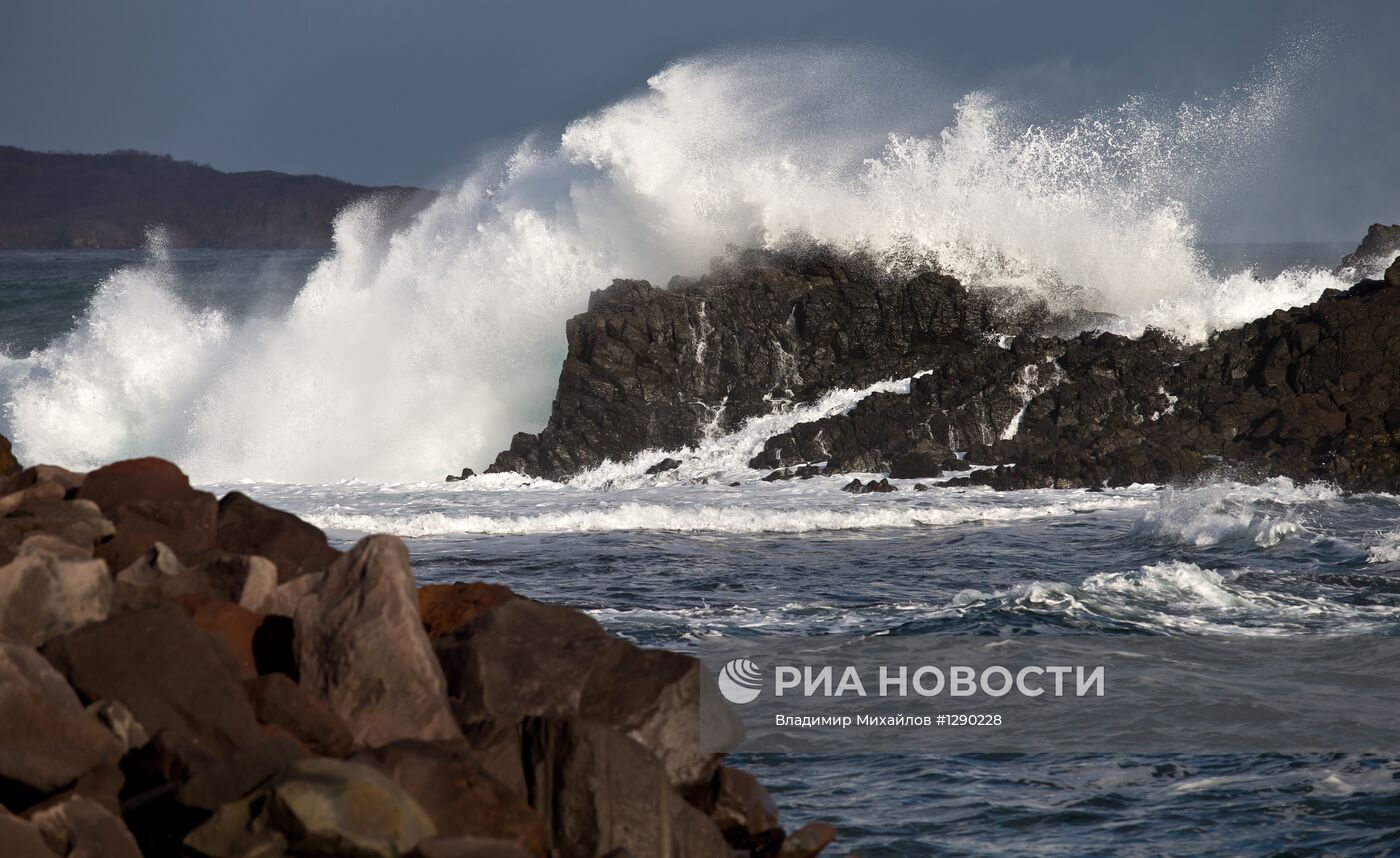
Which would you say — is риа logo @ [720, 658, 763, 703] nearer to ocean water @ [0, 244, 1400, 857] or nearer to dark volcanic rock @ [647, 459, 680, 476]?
ocean water @ [0, 244, 1400, 857]

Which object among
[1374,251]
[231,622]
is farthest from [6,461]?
[1374,251]

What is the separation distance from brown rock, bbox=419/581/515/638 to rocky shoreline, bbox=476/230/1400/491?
46.4 ft

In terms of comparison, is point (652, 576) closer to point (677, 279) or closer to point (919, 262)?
point (677, 279)

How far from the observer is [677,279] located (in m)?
23.9

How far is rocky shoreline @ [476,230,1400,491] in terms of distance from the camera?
775 inches

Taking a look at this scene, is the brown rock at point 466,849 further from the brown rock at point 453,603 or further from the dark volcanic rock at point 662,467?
the dark volcanic rock at point 662,467

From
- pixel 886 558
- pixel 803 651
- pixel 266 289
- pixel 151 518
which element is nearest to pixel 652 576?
pixel 886 558

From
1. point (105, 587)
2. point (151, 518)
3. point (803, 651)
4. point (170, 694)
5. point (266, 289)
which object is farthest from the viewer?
point (266, 289)

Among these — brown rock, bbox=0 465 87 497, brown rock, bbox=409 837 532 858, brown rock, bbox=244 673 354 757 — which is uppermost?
brown rock, bbox=0 465 87 497

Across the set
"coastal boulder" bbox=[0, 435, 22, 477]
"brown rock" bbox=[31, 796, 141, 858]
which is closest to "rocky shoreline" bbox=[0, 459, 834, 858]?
"brown rock" bbox=[31, 796, 141, 858]

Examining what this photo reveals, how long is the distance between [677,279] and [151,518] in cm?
1795

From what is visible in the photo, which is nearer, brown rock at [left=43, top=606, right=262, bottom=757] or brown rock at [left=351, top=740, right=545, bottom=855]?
brown rock at [left=351, top=740, right=545, bottom=855]

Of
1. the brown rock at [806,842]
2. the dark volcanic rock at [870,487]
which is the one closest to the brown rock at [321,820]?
the brown rock at [806,842]

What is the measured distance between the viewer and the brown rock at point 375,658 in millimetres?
4598
